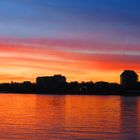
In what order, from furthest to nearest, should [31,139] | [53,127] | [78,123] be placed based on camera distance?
[78,123], [53,127], [31,139]

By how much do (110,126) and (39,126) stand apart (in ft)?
24.1

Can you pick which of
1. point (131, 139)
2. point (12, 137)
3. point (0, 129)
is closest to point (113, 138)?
point (131, 139)

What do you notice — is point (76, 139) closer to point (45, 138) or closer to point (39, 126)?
point (45, 138)

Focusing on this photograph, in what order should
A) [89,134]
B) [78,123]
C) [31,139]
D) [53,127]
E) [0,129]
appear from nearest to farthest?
1. [31,139]
2. [89,134]
3. [0,129]
4. [53,127]
5. [78,123]

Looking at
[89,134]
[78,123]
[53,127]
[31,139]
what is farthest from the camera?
[78,123]

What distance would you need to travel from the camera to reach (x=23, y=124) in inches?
2025

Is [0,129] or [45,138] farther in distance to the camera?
[0,129]

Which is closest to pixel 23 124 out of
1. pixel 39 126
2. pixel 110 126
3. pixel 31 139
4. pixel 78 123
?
pixel 39 126

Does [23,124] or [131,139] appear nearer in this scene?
[131,139]

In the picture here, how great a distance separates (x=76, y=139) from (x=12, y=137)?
5336 millimetres

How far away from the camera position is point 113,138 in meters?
40.0

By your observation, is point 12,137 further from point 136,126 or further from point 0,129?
point 136,126

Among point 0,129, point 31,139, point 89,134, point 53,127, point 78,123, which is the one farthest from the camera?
point 78,123

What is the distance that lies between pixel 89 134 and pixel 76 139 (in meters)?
3.58
